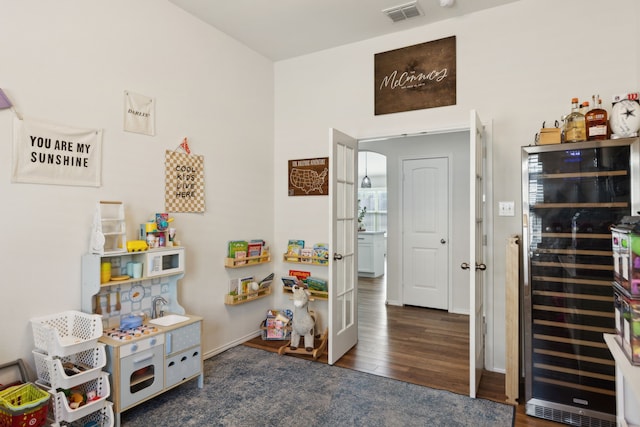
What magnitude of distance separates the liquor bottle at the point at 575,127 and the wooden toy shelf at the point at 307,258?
228 cm

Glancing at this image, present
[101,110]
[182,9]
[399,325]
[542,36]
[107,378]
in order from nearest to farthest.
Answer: [107,378] < [101,110] < [542,36] < [182,9] < [399,325]

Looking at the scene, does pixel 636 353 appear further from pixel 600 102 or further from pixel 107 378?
pixel 107 378

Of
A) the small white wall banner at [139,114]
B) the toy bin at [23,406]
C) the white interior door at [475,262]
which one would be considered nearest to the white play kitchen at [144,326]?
the toy bin at [23,406]

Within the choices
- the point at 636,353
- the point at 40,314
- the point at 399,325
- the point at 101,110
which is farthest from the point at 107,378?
the point at 399,325

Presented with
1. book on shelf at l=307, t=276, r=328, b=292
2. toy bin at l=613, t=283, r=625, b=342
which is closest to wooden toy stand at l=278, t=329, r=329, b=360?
book on shelf at l=307, t=276, r=328, b=292

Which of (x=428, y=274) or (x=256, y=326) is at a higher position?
(x=428, y=274)

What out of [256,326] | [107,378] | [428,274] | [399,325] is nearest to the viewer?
[107,378]

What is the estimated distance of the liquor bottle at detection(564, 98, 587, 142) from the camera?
250 centimetres

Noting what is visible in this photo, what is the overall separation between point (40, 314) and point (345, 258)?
2.33m

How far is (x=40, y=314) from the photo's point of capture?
2.24m

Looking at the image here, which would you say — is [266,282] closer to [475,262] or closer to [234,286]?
[234,286]

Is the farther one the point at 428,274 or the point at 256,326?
the point at 428,274

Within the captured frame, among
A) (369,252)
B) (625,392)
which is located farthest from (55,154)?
(369,252)

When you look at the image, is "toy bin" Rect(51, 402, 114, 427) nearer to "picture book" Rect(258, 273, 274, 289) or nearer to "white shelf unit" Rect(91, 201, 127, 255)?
"white shelf unit" Rect(91, 201, 127, 255)
